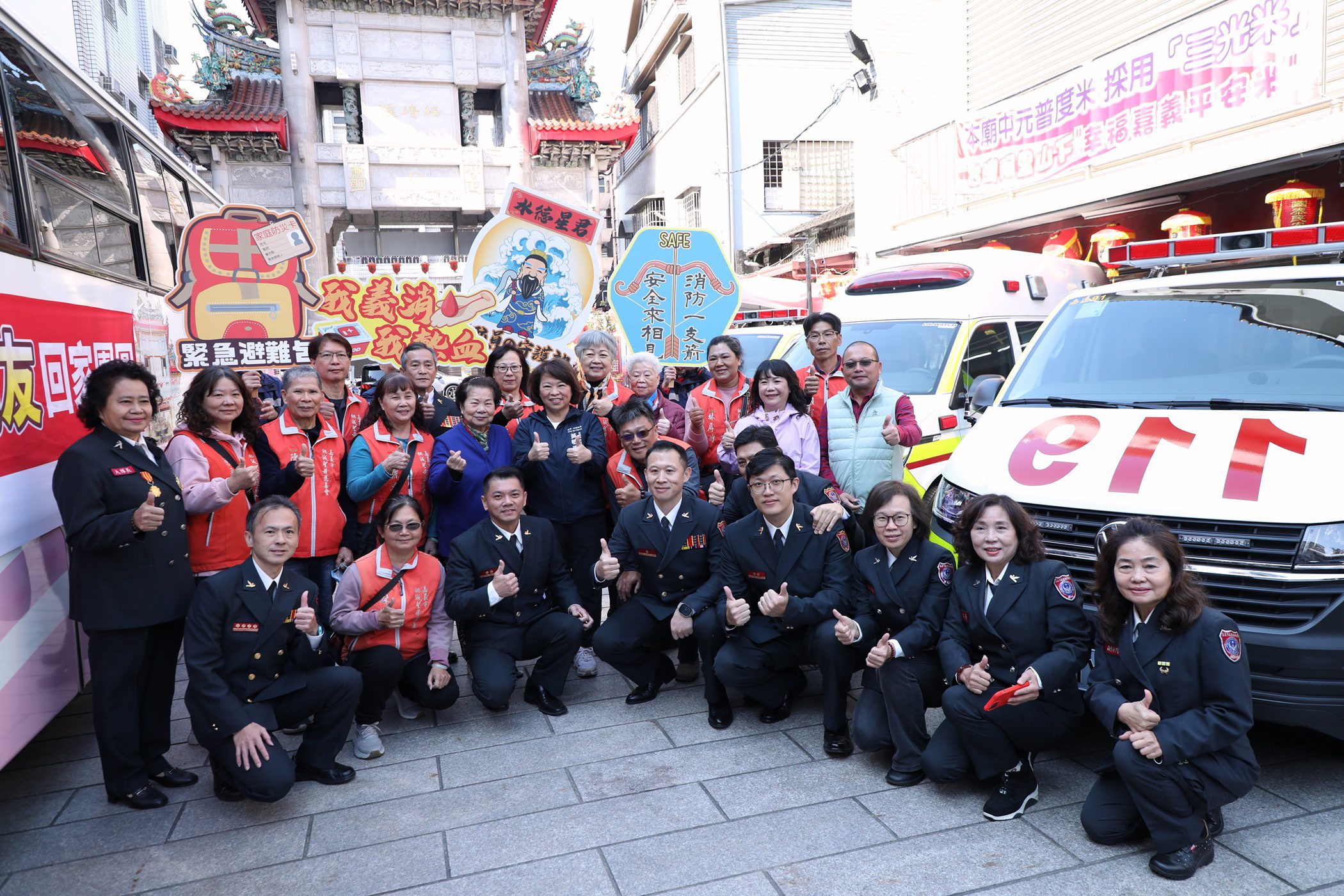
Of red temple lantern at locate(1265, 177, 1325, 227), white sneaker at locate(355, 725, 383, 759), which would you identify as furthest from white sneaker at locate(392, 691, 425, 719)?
red temple lantern at locate(1265, 177, 1325, 227)

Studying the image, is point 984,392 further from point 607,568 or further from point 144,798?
point 144,798

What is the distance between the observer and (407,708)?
14.1ft

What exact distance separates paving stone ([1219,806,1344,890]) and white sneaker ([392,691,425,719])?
3448 millimetres

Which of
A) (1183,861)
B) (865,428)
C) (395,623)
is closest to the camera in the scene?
(1183,861)

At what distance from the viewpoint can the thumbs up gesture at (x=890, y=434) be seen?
4.68 m

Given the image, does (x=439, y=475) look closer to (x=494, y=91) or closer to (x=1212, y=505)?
(x=1212, y=505)

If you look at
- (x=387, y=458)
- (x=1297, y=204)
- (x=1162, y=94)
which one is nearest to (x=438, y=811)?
(x=387, y=458)

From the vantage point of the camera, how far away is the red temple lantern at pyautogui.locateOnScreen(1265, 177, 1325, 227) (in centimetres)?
879

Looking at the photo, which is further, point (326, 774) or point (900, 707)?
point (326, 774)

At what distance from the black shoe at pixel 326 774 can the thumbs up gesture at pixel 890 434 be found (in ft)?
10.3

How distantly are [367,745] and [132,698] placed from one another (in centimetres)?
96

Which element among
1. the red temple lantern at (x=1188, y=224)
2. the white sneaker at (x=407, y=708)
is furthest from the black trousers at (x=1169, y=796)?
the red temple lantern at (x=1188, y=224)

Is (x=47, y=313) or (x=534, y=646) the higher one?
(x=47, y=313)

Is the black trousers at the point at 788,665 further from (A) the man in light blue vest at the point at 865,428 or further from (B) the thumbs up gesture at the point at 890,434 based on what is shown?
(B) the thumbs up gesture at the point at 890,434
